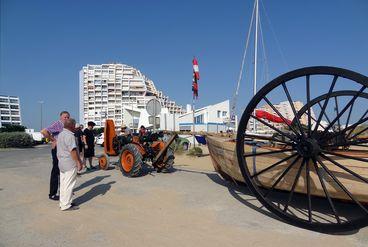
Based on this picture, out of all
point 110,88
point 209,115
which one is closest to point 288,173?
point 209,115

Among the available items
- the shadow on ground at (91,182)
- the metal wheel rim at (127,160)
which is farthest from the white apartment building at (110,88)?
the shadow on ground at (91,182)

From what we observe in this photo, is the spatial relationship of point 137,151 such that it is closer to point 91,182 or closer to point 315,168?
point 91,182

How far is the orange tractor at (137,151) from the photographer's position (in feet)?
29.2

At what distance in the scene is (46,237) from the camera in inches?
170

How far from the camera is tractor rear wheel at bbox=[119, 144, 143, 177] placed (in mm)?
8781

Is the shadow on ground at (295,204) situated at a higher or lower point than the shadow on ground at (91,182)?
lower

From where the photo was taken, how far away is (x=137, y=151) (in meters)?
8.95

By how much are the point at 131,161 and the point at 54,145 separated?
2826mm

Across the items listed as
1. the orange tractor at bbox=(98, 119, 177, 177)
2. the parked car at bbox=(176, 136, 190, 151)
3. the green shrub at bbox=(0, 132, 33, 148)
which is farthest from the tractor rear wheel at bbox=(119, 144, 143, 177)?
the green shrub at bbox=(0, 132, 33, 148)

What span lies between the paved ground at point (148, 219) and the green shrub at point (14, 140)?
2020 cm

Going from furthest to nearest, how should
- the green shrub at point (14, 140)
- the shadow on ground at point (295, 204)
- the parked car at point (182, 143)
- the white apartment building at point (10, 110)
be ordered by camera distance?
1. the white apartment building at point (10, 110)
2. the green shrub at point (14, 140)
3. the parked car at point (182, 143)
4. the shadow on ground at point (295, 204)

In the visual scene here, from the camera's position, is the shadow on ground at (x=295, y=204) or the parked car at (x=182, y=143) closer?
the shadow on ground at (x=295, y=204)

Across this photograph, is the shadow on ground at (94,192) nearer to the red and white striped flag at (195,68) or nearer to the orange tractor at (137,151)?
the orange tractor at (137,151)

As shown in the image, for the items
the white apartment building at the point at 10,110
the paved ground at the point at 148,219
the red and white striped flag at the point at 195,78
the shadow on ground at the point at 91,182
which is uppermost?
the white apartment building at the point at 10,110
